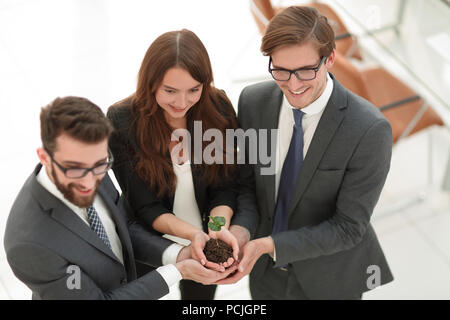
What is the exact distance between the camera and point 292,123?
2.35 metres

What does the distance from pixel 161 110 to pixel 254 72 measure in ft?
8.20

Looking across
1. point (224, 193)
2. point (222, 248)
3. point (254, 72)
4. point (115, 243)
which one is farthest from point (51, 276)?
point (254, 72)

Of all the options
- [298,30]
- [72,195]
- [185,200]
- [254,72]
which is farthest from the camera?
[254,72]

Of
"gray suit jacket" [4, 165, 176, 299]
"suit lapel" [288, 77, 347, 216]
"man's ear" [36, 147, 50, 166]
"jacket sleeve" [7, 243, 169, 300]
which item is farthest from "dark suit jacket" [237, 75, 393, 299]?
"man's ear" [36, 147, 50, 166]

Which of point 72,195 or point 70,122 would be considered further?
point 72,195

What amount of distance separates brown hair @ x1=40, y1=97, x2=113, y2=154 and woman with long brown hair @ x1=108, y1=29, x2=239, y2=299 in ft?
1.26

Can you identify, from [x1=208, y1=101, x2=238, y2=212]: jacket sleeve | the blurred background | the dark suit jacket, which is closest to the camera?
the dark suit jacket

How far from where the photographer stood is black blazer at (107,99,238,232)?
2295 mm

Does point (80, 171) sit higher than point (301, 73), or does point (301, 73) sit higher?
point (301, 73)

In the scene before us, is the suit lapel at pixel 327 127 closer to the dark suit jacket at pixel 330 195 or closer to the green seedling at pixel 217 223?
the dark suit jacket at pixel 330 195

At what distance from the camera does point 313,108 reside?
2244 millimetres

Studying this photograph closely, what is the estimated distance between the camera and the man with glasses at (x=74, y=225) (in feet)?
6.01

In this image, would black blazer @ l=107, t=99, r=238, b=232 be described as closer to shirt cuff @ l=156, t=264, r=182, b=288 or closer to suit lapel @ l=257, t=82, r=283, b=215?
suit lapel @ l=257, t=82, r=283, b=215

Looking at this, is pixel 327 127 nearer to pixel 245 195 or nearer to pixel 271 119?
pixel 271 119
